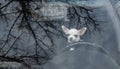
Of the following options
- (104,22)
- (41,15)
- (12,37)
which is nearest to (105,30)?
(104,22)

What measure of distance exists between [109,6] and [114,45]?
0.69 metres

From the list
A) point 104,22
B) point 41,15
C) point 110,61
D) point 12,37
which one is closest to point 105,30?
point 104,22

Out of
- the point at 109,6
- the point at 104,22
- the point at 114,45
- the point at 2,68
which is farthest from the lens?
the point at 109,6

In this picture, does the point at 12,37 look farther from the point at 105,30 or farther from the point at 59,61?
the point at 105,30

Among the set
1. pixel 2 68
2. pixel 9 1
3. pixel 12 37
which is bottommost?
pixel 2 68

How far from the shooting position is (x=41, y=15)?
3852mm

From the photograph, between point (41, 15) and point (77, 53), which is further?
point (41, 15)

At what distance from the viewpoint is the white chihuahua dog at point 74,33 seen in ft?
11.8

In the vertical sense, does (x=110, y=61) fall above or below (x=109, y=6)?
below

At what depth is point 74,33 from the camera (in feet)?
12.0

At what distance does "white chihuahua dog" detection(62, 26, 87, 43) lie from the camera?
11.8 ft

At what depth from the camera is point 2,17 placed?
3816 millimetres

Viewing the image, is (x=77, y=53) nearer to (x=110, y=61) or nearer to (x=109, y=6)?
(x=110, y=61)

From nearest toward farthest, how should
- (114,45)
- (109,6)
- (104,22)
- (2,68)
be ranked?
(2,68) < (114,45) < (104,22) < (109,6)
